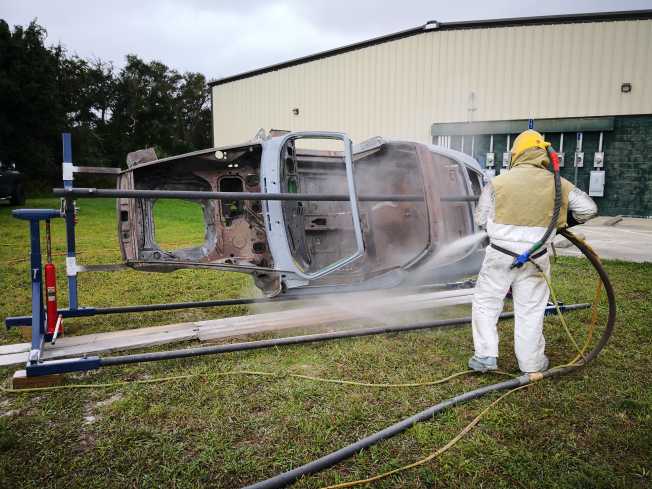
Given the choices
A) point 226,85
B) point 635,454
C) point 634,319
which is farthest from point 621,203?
point 226,85

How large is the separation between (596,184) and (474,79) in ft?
17.0

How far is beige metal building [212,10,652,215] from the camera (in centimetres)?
1369

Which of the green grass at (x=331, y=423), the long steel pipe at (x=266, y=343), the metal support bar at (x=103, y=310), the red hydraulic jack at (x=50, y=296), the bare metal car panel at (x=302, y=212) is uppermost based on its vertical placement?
the bare metal car panel at (x=302, y=212)

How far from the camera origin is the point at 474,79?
15.0 m

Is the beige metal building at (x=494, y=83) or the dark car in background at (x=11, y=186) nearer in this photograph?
the beige metal building at (x=494, y=83)

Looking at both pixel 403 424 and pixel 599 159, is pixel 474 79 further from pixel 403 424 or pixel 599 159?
pixel 403 424

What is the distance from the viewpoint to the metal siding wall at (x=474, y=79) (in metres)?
13.7

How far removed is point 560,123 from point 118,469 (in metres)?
15.6

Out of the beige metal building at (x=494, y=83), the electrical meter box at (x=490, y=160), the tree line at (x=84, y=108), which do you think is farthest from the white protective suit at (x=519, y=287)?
the tree line at (x=84, y=108)

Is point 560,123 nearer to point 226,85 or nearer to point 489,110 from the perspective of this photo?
point 489,110

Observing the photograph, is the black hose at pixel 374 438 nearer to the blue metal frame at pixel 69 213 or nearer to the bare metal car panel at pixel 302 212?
the bare metal car panel at pixel 302 212

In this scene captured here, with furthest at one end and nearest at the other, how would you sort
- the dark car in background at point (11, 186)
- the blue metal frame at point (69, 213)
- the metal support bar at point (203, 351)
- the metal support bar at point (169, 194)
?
1. the dark car in background at point (11, 186)
2. the blue metal frame at point (69, 213)
3. the metal support bar at point (169, 194)
4. the metal support bar at point (203, 351)

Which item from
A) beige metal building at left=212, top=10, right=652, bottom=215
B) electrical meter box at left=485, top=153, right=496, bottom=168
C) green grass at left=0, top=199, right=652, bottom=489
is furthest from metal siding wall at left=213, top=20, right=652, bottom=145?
green grass at left=0, top=199, right=652, bottom=489

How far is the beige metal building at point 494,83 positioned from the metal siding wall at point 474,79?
0.03 metres
